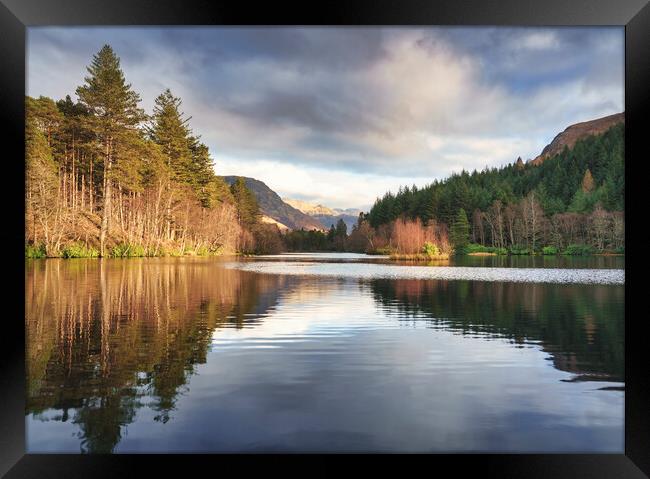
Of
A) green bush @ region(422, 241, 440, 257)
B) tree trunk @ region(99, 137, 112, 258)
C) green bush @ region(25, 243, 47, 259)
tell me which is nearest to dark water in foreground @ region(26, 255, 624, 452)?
green bush @ region(25, 243, 47, 259)

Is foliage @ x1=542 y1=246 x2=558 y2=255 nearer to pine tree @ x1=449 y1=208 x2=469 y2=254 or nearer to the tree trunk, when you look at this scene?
pine tree @ x1=449 y1=208 x2=469 y2=254

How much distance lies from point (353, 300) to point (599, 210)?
66.8 metres

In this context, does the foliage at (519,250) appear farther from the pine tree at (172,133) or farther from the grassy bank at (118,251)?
the pine tree at (172,133)

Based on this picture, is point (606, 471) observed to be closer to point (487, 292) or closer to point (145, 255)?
point (487, 292)

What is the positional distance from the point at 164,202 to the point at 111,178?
330 inches

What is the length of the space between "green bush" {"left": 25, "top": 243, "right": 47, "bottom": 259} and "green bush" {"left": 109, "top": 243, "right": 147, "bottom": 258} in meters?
6.08

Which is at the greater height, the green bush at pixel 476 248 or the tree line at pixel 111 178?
the tree line at pixel 111 178

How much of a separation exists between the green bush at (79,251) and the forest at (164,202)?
0.26 ft

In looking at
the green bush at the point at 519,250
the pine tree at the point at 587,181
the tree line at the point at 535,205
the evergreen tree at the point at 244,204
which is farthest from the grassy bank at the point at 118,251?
the pine tree at the point at 587,181

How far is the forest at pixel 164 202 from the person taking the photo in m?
36.2

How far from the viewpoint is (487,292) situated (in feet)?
57.5

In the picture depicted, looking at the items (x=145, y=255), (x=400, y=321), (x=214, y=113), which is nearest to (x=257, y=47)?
(x=214, y=113)

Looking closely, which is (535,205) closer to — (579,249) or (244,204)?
(579,249)
